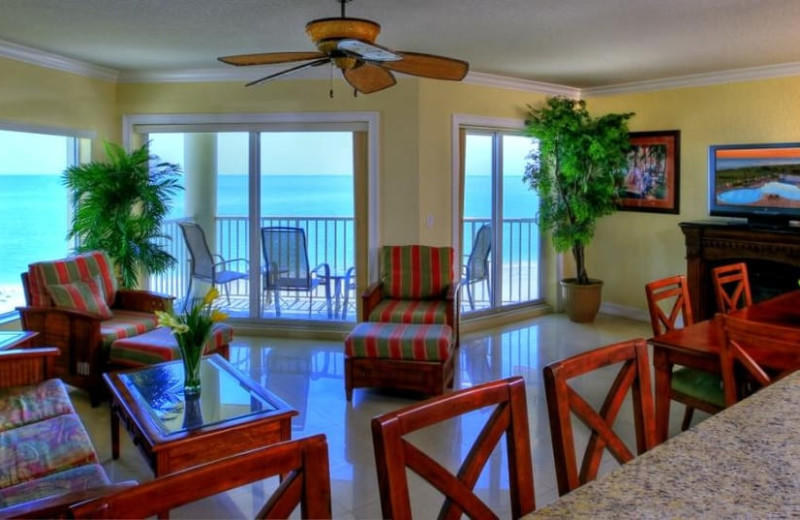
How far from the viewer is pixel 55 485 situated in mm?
→ 2137

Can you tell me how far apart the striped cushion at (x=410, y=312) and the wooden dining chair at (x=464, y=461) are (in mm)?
3168

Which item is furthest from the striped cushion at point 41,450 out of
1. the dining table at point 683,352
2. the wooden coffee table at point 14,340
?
the dining table at point 683,352

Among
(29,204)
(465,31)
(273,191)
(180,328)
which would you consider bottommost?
(180,328)

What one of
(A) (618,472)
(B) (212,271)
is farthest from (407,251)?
(A) (618,472)

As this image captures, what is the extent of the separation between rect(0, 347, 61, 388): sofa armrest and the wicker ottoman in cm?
172

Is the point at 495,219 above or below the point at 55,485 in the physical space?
above

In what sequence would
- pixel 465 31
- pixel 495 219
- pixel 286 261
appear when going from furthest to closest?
pixel 495 219
pixel 286 261
pixel 465 31

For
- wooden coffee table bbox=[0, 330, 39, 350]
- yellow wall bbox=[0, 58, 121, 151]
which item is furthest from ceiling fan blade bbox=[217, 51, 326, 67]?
yellow wall bbox=[0, 58, 121, 151]

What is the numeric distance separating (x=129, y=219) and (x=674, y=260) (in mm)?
5044

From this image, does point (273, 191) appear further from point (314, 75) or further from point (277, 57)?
point (277, 57)

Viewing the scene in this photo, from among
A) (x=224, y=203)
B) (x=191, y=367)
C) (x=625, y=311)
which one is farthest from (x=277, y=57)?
(x=625, y=311)

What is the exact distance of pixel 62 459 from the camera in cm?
235

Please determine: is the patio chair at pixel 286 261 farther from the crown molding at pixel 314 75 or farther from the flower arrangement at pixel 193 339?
the flower arrangement at pixel 193 339

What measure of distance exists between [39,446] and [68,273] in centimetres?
218
